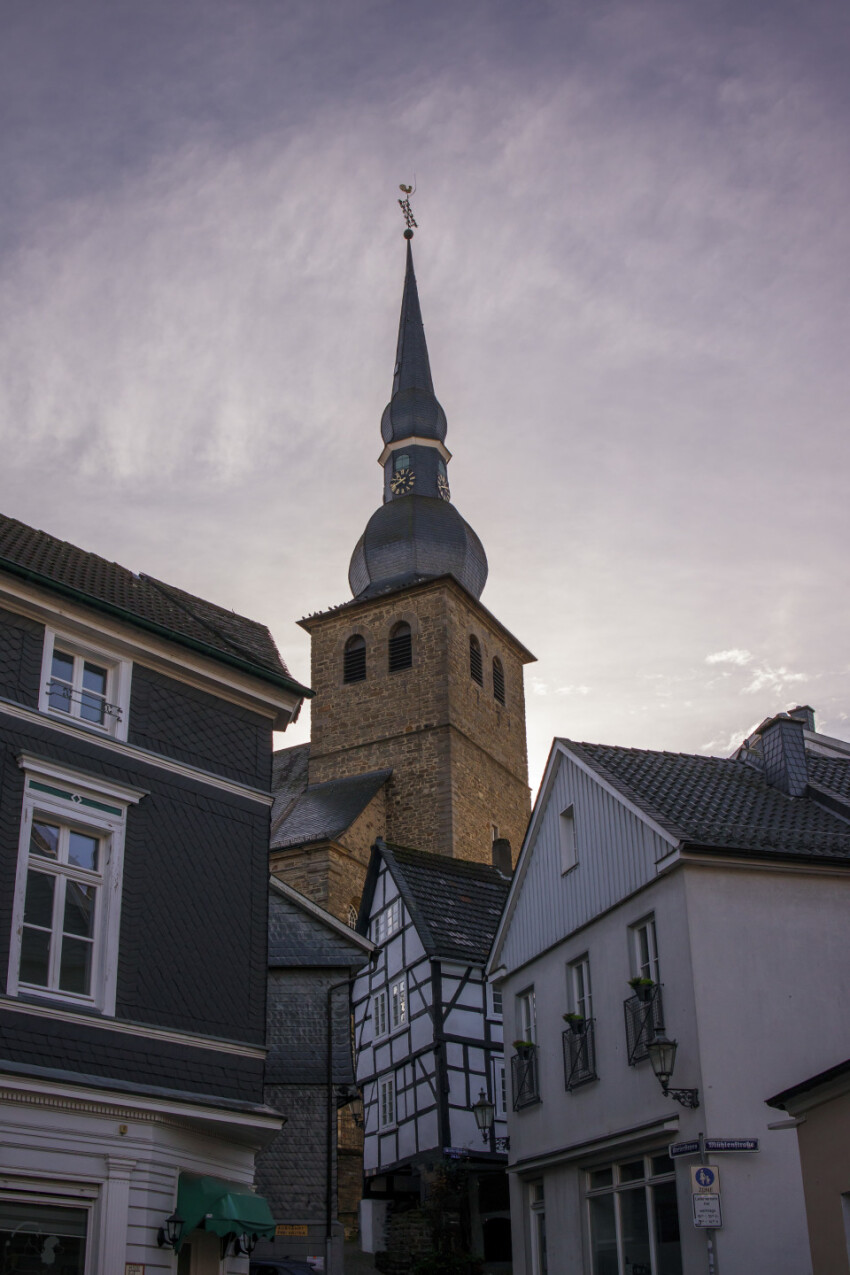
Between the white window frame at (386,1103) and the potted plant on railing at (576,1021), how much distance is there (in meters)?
7.63

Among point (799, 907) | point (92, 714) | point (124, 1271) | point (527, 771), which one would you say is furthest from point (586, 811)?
point (527, 771)

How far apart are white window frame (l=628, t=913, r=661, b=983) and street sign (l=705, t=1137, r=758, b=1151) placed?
2047 millimetres

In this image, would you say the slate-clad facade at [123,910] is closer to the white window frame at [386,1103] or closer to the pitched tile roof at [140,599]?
the pitched tile roof at [140,599]

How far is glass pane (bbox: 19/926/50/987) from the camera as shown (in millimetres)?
11305

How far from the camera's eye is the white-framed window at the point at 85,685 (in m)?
12.6

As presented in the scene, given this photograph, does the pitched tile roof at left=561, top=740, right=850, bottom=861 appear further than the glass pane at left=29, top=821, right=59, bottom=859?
Yes

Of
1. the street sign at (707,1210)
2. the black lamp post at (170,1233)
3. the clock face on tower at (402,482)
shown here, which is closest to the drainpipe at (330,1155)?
the street sign at (707,1210)

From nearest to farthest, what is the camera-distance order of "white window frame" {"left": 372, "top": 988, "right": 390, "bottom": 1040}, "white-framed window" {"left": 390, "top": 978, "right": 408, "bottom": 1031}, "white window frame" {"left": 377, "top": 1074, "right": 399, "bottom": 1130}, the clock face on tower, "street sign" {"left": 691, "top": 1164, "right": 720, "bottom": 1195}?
"street sign" {"left": 691, "top": 1164, "right": 720, "bottom": 1195}
"white window frame" {"left": 377, "top": 1074, "right": 399, "bottom": 1130}
"white-framed window" {"left": 390, "top": 978, "right": 408, "bottom": 1031}
"white window frame" {"left": 372, "top": 988, "right": 390, "bottom": 1040}
the clock face on tower

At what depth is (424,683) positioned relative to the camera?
43031 millimetres

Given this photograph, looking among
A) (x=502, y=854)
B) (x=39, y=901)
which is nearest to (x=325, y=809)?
(x=502, y=854)

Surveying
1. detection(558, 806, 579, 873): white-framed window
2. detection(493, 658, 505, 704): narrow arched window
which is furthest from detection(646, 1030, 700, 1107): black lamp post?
detection(493, 658, 505, 704): narrow arched window

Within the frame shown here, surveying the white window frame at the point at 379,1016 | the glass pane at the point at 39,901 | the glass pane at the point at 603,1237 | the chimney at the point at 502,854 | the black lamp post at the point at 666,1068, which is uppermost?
the chimney at the point at 502,854

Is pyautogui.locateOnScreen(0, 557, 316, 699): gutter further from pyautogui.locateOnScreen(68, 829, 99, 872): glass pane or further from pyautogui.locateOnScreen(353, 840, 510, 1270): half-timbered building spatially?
pyautogui.locateOnScreen(353, 840, 510, 1270): half-timbered building

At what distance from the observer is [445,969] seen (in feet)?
75.8
